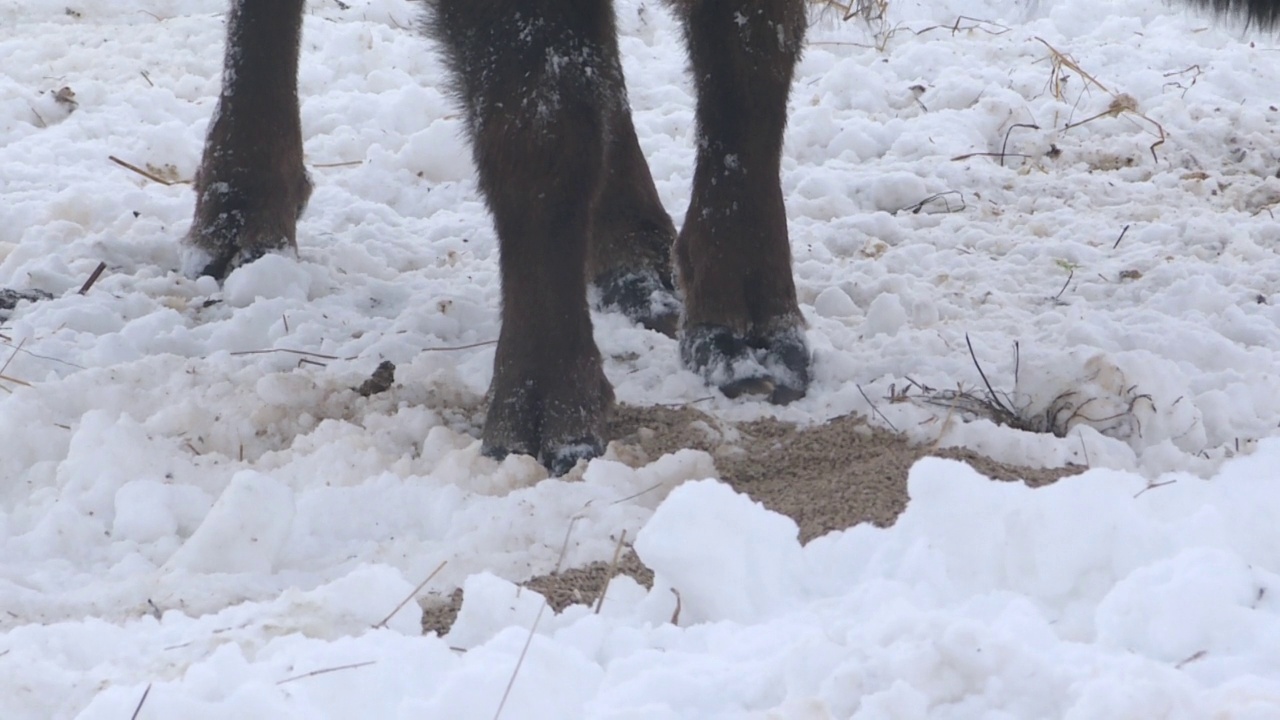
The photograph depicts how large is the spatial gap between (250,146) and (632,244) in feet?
3.96

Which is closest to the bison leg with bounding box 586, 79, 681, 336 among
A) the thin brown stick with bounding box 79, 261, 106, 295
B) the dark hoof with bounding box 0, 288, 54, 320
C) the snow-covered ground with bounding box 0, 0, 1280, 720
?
the snow-covered ground with bounding box 0, 0, 1280, 720

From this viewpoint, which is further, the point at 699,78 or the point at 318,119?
the point at 318,119

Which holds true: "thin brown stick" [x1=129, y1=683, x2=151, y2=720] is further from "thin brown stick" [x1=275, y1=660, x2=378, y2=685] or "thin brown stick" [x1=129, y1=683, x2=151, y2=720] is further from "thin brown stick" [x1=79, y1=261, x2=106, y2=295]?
"thin brown stick" [x1=79, y1=261, x2=106, y2=295]

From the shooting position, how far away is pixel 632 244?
3.66 meters

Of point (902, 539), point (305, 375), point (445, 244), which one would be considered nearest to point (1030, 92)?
point (445, 244)

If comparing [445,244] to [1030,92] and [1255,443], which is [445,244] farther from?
[1030,92]

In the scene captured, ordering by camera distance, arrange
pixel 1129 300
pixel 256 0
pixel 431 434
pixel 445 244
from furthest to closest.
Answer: pixel 445 244, pixel 256 0, pixel 1129 300, pixel 431 434

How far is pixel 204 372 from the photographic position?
298 cm

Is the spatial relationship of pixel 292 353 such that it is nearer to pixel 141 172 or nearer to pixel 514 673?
pixel 141 172

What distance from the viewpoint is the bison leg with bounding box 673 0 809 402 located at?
10.1 ft

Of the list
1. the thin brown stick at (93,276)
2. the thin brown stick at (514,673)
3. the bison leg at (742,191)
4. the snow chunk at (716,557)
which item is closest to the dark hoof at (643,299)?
the bison leg at (742,191)

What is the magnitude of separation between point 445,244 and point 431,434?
5.70ft

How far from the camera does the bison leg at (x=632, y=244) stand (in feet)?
11.6

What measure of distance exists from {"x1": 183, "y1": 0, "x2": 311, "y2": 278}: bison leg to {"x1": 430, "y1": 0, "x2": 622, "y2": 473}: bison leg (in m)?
1.43
